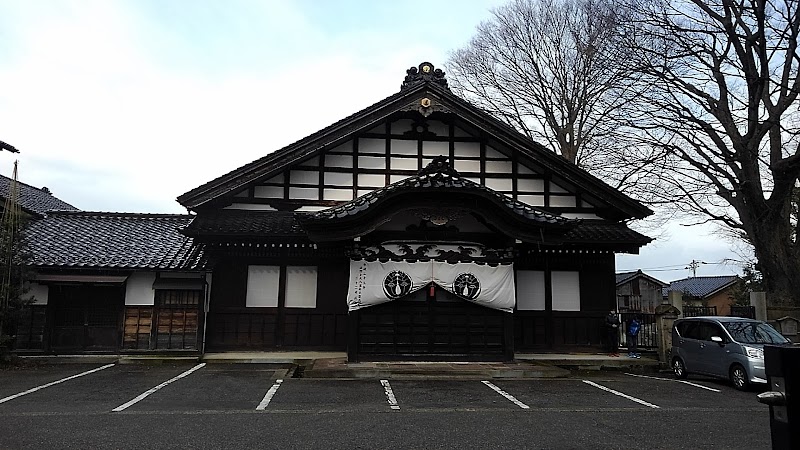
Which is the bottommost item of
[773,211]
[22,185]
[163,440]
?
[163,440]

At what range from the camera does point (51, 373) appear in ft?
40.3

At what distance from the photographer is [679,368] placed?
43.9ft

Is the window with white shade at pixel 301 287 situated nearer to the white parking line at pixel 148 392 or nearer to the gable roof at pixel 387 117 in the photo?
the gable roof at pixel 387 117

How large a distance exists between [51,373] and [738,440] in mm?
13092

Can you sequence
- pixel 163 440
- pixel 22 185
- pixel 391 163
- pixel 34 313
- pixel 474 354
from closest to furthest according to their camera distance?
1. pixel 163 440
2. pixel 474 354
3. pixel 34 313
4. pixel 391 163
5. pixel 22 185

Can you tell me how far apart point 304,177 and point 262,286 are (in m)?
3.28

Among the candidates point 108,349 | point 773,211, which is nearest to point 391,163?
point 108,349

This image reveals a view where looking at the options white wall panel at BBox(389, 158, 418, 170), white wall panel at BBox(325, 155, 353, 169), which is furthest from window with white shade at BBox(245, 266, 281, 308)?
white wall panel at BBox(389, 158, 418, 170)

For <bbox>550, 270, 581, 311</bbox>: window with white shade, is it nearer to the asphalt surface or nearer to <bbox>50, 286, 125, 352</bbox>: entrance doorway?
the asphalt surface

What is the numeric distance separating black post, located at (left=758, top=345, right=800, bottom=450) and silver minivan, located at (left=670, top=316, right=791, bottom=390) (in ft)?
33.4

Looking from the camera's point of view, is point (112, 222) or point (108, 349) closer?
point (108, 349)

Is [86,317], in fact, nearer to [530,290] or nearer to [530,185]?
[530,290]

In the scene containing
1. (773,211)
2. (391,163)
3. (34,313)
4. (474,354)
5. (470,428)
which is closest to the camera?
(470,428)

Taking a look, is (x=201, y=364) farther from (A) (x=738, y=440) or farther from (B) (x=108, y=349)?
(A) (x=738, y=440)
